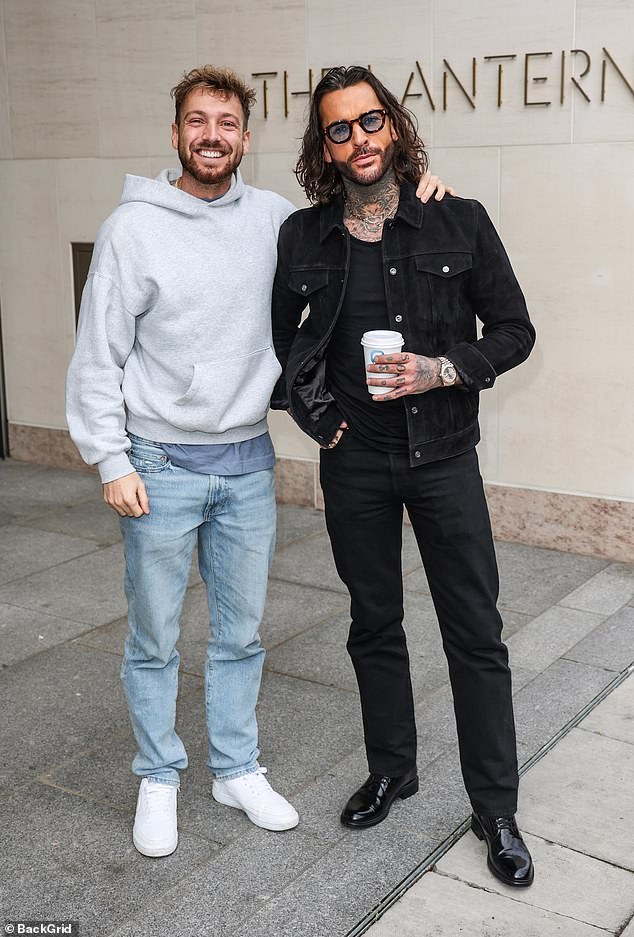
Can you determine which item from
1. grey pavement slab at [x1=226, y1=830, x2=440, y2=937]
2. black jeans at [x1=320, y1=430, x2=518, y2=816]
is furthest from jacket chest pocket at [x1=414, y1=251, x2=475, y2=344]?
grey pavement slab at [x1=226, y1=830, x2=440, y2=937]

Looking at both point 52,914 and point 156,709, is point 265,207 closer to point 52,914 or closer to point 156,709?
point 156,709

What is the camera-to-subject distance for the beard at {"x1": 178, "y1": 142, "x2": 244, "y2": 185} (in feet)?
10.5

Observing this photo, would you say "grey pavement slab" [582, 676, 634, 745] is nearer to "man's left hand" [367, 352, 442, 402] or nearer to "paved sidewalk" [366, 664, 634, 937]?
"paved sidewalk" [366, 664, 634, 937]

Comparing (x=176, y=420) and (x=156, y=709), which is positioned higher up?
(x=176, y=420)

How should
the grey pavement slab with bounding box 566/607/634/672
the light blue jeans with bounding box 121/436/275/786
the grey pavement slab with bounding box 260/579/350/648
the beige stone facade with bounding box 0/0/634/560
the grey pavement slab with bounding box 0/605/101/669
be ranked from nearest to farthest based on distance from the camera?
1. the light blue jeans with bounding box 121/436/275/786
2. the grey pavement slab with bounding box 566/607/634/672
3. the grey pavement slab with bounding box 0/605/101/669
4. the grey pavement slab with bounding box 260/579/350/648
5. the beige stone facade with bounding box 0/0/634/560

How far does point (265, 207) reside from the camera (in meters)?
3.47

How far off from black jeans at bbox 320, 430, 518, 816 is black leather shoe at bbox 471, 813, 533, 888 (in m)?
0.04

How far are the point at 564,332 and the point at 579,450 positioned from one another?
63cm

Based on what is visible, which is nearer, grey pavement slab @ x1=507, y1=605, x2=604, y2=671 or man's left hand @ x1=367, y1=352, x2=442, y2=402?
man's left hand @ x1=367, y1=352, x2=442, y2=402

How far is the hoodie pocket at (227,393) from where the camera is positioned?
325 cm

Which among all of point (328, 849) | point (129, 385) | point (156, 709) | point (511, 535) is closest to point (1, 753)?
point (156, 709)

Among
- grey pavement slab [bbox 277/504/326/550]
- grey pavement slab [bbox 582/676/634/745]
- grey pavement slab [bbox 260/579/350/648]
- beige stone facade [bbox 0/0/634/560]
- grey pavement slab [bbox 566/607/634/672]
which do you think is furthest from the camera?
grey pavement slab [bbox 277/504/326/550]

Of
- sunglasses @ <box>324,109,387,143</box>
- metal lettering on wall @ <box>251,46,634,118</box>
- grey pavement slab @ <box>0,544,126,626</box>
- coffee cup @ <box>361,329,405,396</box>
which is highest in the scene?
metal lettering on wall @ <box>251,46,634,118</box>

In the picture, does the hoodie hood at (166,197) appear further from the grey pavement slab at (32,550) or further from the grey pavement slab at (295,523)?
the grey pavement slab at (295,523)
